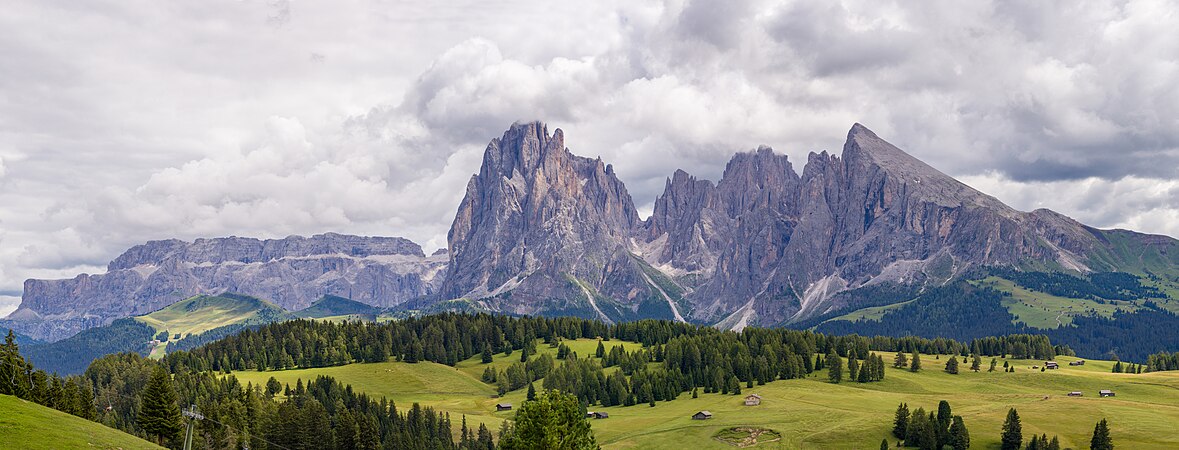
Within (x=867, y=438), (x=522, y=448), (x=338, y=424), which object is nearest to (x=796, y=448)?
(x=867, y=438)

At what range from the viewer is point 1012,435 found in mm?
149500

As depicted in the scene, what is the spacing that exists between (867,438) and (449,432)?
82060 mm

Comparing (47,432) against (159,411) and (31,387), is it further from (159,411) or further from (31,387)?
(159,411)

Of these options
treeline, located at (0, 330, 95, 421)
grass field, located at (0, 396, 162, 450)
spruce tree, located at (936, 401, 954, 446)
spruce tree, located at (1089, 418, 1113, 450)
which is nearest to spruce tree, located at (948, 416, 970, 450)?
A: spruce tree, located at (936, 401, 954, 446)

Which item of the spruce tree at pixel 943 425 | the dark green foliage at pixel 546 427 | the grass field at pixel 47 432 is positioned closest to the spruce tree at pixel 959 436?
the spruce tree at pixel 943 425

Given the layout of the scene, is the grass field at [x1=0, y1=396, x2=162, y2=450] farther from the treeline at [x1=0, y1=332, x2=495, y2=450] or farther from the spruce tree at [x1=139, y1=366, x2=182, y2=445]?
the spruce tree at [x1=139, y1=366, x2=182, y2=445]

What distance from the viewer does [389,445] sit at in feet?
516

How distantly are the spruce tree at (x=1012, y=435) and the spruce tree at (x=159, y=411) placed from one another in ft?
449

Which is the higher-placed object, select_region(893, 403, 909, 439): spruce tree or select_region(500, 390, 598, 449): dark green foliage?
select_region(500, 390, 598, 449): dark green foliage

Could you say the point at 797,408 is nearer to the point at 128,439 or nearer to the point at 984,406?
the point at 984,406

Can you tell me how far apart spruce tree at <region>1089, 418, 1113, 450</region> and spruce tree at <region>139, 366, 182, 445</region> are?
14968 cm

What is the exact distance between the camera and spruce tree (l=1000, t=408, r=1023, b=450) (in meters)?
149

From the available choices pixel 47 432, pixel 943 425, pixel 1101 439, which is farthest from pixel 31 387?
pixel 1101 439

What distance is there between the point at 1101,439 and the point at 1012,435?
14183mm
